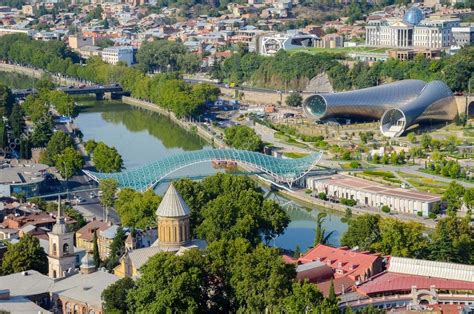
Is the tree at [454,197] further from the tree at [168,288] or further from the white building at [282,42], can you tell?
A: the white building at [282,42]

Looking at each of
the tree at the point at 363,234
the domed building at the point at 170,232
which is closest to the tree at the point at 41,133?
the tree at the point at 363,234

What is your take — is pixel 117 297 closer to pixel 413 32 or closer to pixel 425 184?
pixel 425 184

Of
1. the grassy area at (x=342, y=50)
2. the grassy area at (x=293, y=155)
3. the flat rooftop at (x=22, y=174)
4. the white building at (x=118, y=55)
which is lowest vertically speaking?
the grassy area at (x=293, y=155)

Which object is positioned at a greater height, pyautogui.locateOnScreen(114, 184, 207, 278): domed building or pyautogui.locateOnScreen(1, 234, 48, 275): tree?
pyautogui.locateOnScreen(114, 184, 207, 278): domed building

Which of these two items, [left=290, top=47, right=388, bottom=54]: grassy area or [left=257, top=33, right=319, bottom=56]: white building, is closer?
[left=290, top=47, right=388, bottom=54]: grassy area

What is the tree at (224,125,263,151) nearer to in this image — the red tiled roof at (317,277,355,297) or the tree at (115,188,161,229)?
the tree at (115,188,161,229)

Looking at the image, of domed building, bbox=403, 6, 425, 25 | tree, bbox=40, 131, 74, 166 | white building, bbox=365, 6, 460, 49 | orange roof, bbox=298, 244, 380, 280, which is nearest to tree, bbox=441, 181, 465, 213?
orange roof, bbox=298, 244, 380, 280
